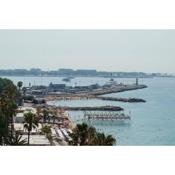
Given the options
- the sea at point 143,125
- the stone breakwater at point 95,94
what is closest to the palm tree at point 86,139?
the sea at point 143,125

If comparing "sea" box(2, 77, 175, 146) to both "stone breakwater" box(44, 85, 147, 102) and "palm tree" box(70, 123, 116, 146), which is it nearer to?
"stone breakwater" box(44, 85, 147, 102)

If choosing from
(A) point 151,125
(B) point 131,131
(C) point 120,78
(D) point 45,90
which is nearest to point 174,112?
(A) point 151,125

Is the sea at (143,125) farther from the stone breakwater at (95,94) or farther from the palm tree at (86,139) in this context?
the palm tree at (86,139)

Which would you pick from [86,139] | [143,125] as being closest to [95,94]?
[143,125]

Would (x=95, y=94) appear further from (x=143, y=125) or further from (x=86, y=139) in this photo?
(x=86, y=139)

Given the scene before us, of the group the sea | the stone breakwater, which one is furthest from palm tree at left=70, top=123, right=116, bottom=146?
the stone breakwater

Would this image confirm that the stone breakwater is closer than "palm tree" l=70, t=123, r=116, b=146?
No

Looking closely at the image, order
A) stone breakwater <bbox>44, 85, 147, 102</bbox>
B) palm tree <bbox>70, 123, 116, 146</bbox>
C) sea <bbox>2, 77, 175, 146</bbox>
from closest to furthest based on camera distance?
palm tree <bbox>70, 123, 116, 146</bbox>, sea <bbox>2, 77, 175, 146</bbox>, stone breakwater <bbox>44, 85, 147, 102</bbox>

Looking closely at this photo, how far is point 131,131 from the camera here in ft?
57.9
